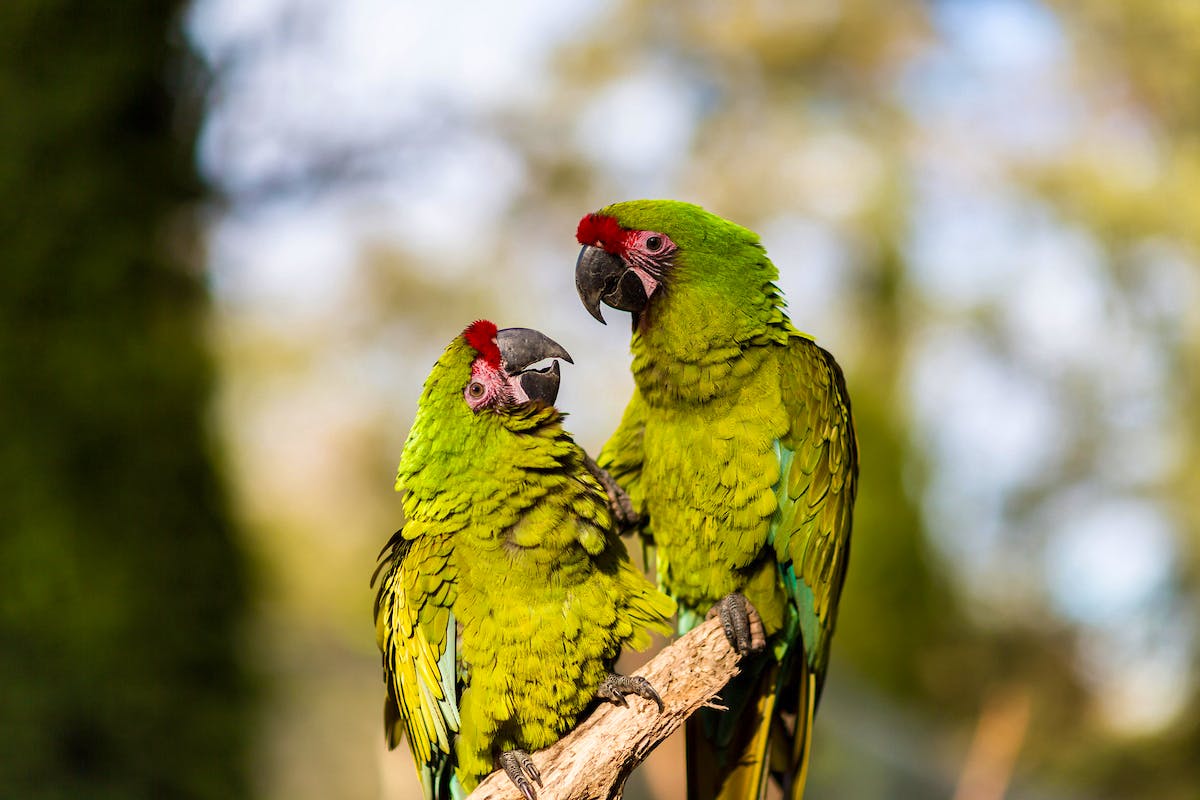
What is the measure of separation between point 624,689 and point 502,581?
0.90 feet

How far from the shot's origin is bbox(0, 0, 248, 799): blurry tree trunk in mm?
3773

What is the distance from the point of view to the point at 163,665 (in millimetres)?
3957

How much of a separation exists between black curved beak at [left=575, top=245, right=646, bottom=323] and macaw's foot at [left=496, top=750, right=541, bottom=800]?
0.81 metres

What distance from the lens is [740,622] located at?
173 cm

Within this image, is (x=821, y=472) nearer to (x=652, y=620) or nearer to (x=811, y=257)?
(x=652, y=620)

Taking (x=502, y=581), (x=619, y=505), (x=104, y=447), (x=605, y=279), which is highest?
(x=104, y=447)

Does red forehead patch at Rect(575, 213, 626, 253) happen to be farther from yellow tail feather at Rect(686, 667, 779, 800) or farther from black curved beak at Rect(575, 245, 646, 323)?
yellow tail feather at Rect(686, 667, 779, 800)

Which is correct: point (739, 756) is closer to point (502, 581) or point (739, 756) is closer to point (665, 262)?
point (502, 581)

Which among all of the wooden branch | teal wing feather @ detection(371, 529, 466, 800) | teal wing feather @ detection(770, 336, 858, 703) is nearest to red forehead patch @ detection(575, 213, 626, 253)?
teal wing feather @ detection(770, 336, 858, 703)

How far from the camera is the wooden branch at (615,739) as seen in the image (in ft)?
5.17

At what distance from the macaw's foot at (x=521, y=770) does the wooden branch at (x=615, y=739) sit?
0.03 feet

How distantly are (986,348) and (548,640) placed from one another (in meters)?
7.90

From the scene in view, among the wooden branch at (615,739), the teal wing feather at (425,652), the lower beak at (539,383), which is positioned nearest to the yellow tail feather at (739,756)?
the wooden branch at (615,739)

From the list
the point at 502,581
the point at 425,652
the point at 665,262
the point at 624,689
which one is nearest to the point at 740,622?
the point at 624,689
